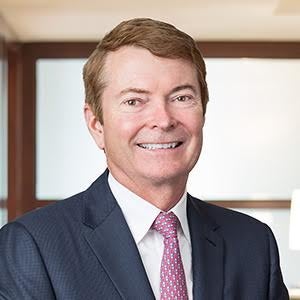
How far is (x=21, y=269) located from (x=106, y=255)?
137mm

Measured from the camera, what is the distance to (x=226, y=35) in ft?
20.2

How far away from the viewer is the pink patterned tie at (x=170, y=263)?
1.22m

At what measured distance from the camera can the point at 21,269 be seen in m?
1.17

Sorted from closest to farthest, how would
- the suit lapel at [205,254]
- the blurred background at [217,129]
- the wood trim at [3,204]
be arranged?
the suit lapel at [205,254] → the wood trim at [3,204] → the blurred background at [217,129]

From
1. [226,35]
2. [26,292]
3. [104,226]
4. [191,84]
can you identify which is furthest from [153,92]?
[226,35]

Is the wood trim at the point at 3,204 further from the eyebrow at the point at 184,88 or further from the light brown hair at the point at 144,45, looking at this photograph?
the eyebrow at the point at 184,88

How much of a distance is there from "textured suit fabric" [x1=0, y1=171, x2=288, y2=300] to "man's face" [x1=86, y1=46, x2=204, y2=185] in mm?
97

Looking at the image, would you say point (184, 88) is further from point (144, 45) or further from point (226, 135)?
point (226, 135)

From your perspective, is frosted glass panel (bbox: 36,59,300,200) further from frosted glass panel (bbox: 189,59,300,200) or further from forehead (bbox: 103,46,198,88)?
forehead (bbox: 103,46,198,88)

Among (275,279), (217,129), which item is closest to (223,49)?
(217,129)

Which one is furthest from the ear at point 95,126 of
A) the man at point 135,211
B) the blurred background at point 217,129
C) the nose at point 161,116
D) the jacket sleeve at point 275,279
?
the blurred background at point 217,129

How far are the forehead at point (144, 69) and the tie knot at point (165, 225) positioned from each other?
21cm

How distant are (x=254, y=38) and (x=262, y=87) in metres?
0.38

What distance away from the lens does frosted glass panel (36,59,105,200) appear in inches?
248
